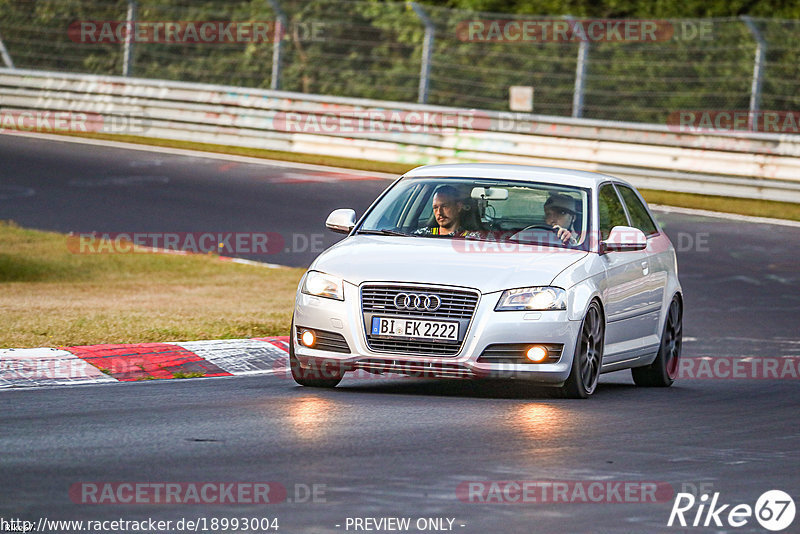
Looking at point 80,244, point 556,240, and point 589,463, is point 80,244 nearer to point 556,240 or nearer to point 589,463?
point 556,240

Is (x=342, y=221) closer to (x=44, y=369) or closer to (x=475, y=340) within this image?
(x=475, y=340)

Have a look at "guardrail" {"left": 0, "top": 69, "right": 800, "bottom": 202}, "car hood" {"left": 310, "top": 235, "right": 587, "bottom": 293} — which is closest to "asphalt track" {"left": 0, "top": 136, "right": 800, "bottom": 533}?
"car hood" {"left": 310, "top": 235, "right": 587, "bottom": 293}

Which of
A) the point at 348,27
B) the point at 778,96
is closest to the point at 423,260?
the point at 778,96

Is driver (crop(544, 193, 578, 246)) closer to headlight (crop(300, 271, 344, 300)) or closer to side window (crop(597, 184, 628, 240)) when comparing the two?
side window (crop(597, 184, 628, 240))

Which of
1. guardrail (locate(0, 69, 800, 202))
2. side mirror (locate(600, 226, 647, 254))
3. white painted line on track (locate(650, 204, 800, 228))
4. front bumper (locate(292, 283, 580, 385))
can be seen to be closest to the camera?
front bumper (locate(292, 283, 580, 385))

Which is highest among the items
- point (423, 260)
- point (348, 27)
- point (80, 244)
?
point (348, 27)

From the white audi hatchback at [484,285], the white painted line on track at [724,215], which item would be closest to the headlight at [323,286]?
the white audi hatchback at [484,285]

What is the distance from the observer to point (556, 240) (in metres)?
10.3

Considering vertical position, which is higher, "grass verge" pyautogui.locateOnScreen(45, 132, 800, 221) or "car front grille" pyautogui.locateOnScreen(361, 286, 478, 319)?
"car front grille" pyautogui.locateOnScreen(361, 286, 478, 319)

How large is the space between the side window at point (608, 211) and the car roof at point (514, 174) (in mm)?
98

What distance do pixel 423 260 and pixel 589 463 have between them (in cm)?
250

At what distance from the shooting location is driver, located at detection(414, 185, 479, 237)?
1041 centimetres

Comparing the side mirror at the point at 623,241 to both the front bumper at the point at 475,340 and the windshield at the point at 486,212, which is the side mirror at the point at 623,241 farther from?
the front bumper at the point at 475,340

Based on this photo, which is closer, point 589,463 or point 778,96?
point 589,463
